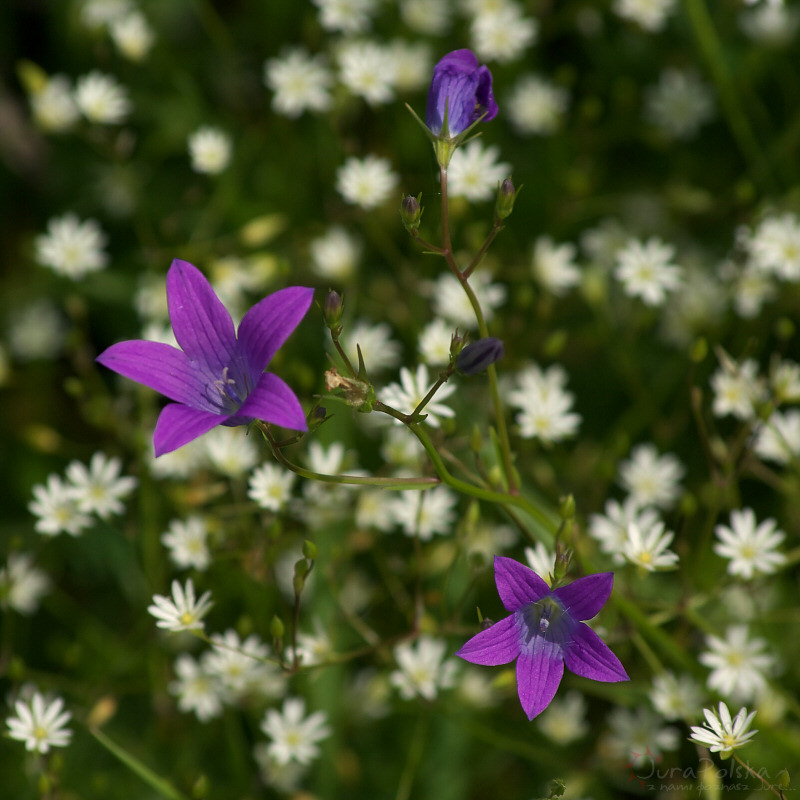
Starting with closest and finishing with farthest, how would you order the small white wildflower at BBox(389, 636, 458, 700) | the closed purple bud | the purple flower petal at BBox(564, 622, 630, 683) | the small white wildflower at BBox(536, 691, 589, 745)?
1. the closed purple bud
2. the purple flower petal at BBox(564, 622, 630, 683)
3. the small white wildflower at BBox(389, 636, 458, 700)
4. the small white wildflower at BBox(536, 691, 589, 745)

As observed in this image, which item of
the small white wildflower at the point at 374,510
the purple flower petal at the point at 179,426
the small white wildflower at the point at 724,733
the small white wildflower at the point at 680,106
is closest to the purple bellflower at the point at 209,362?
the purple flower petal at the point at 179,426

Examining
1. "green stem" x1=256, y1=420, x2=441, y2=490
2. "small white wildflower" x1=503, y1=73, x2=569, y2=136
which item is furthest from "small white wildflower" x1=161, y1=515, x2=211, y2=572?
"small white wildflower" x1=503, y1=73, x2=569, y2=136

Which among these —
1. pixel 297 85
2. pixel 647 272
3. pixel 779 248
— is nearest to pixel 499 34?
pixel 297 85

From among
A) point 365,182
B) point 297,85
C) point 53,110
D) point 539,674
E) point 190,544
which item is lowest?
point 539,674

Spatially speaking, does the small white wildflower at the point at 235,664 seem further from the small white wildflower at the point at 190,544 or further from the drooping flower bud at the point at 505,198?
the drooping flower bud at the point at 505,198

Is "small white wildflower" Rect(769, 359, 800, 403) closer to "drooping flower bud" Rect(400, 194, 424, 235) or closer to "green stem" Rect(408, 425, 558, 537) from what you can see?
"green stem" Rect(408, 425, 558, 537)

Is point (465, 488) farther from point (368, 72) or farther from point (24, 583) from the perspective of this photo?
point (368, 72)
